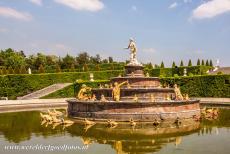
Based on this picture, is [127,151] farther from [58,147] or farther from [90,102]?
[90,102]

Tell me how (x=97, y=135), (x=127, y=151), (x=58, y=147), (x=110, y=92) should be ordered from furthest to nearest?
(x=110, y=92) → (x=97, y=135) → (x=58, y=147) → (x=127, y=151)

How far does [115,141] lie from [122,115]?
19.8 feet

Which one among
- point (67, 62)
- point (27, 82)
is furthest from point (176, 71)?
point (67, 62)

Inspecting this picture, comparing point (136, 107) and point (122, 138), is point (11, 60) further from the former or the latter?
point (122, 138)

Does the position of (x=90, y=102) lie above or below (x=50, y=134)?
above

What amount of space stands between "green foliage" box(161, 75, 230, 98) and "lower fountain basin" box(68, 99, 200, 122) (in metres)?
23.1

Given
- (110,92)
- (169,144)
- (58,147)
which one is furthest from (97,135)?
(110,92)

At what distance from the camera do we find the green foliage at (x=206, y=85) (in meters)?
46.8

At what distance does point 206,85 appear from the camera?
47.6 meters

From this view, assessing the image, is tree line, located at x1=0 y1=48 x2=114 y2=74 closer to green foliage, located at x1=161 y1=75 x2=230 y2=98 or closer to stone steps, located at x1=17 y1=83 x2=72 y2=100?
stone steps, located at x1=17 y1=83 x2=72 y2=100

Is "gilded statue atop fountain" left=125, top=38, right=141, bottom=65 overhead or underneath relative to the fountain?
overhead

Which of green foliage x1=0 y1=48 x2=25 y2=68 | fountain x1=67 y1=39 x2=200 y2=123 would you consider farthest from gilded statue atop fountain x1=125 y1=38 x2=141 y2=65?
green foliage x1=0 y1=48 x2=25 y2=68

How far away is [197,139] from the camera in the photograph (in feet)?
59.7

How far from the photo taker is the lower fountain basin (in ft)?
77.8
